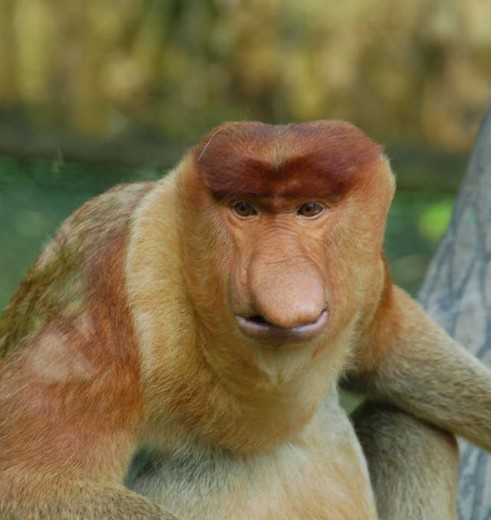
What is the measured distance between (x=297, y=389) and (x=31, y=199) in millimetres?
5700

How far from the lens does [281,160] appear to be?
317 centimetres

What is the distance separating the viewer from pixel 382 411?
4.35 metres

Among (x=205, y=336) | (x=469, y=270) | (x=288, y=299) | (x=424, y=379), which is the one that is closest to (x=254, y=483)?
(x=205, y=336)

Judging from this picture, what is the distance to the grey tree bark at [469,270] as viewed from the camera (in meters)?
5.12

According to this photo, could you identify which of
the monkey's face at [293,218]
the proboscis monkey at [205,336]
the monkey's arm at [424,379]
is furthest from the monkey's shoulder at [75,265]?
the monkey's arm at [424,379]

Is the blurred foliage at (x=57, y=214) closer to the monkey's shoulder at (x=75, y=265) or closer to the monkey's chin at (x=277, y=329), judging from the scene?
the monkey's shoulder at (x=75, y=265)

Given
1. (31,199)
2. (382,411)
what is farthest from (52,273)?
(31,199)

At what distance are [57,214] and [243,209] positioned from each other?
223 inches

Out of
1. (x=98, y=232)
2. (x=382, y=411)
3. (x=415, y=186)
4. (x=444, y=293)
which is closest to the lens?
(x=98, y=232)

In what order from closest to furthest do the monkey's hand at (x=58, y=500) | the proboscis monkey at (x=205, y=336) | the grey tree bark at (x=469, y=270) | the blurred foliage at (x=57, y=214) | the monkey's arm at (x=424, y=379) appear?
the proboscis monkey at (x=205, y=336), the monkey's hand at (x=58, y=500), the monkey's arm at (x=424, y=379), the grey tree bark at (x=469, y=270), the blurred foliage at (x=57, y=214)

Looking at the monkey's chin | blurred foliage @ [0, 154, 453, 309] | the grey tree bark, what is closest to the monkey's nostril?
the monkey's chin

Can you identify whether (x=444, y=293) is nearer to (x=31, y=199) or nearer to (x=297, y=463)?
(x=297, y=463)

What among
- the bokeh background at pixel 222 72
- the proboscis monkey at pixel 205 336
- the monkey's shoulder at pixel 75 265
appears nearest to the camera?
the proboscis monkey at pixel 205 336

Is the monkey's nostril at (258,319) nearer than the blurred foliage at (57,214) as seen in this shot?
Yes
